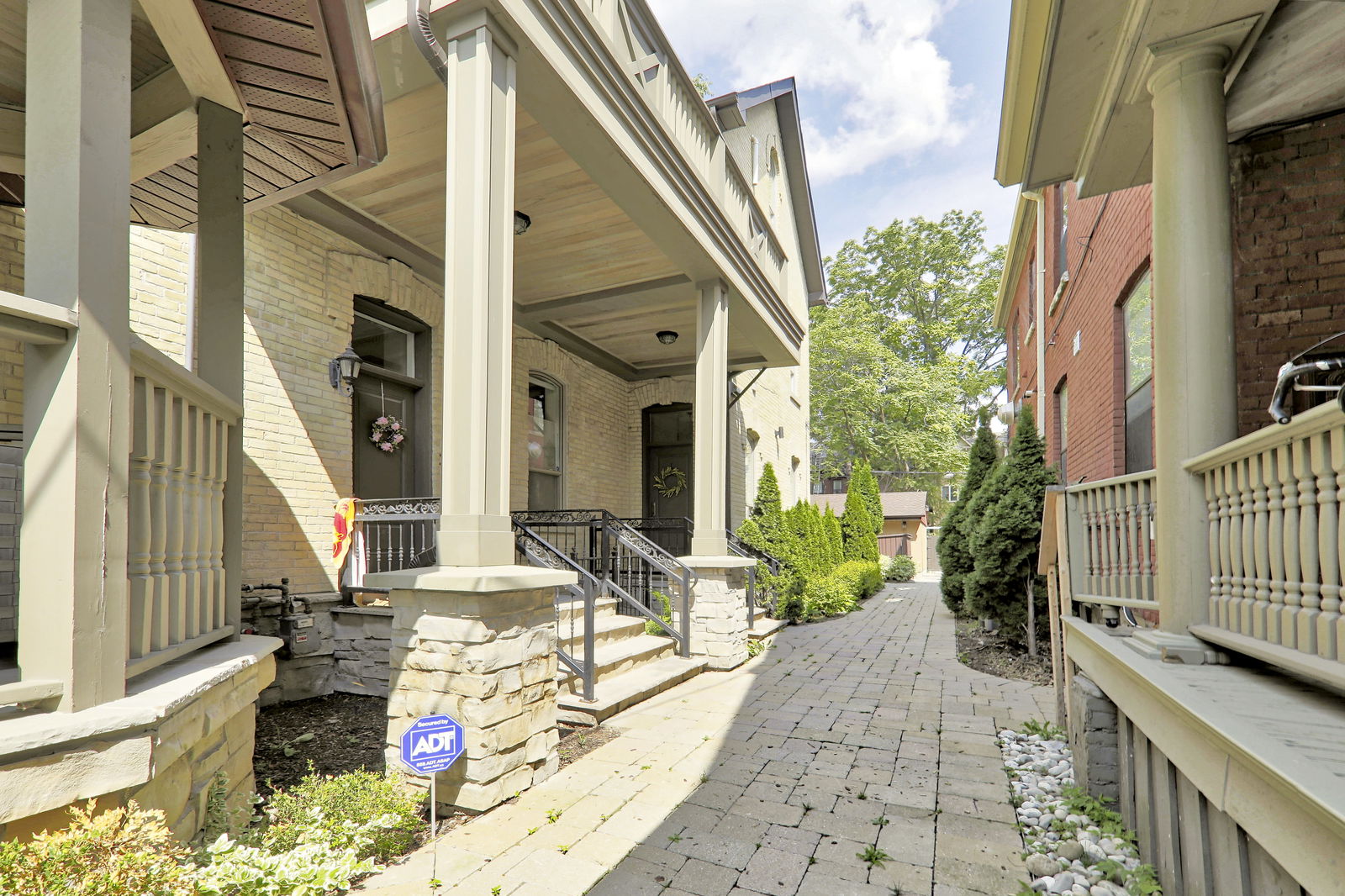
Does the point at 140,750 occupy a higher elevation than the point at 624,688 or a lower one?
higher

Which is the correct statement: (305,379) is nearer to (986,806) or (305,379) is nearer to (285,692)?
(285,692)

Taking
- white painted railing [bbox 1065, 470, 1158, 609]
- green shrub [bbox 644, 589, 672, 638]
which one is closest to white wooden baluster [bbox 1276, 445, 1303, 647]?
white painted railing [bbox 1065, 470, 1158, 609]

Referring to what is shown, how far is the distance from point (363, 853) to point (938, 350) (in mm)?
28824

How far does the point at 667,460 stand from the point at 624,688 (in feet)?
19.2

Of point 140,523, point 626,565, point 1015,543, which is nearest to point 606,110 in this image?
point 140,523

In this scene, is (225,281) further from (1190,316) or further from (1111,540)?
(1111,540)

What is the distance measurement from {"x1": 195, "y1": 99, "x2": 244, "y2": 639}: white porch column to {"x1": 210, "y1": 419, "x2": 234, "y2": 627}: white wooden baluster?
0.07 m

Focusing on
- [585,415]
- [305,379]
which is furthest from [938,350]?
[305,379]

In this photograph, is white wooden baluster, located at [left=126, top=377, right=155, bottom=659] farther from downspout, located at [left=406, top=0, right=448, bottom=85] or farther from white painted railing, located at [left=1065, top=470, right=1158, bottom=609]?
white painted railing, located at [left=1065, top=470, right=1158, bottom=609]

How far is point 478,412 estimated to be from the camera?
3277 mm

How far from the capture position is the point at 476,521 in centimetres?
325

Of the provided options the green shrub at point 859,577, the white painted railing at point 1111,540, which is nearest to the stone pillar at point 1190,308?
the white painted railing at point 1111,540

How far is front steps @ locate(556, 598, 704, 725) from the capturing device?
458cm

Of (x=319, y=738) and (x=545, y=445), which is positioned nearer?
(x=319, y=738)
